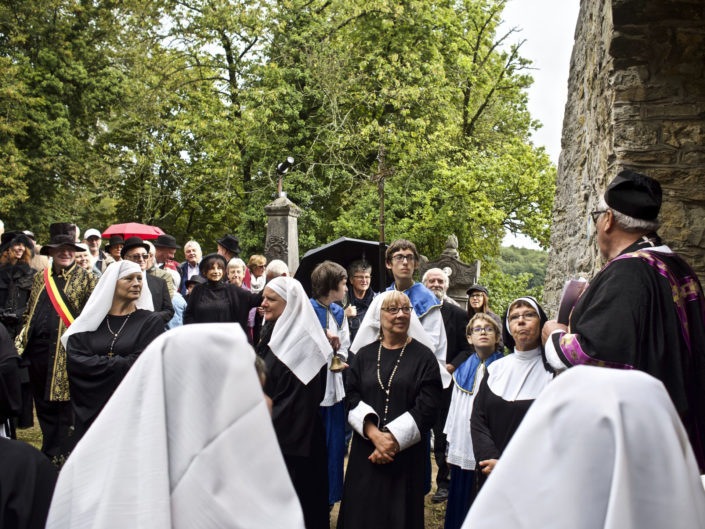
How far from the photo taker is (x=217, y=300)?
19.5 feet

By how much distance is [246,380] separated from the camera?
160cm

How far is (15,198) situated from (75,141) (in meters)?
3.02

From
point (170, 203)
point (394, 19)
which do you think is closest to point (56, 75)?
point (170, 203)

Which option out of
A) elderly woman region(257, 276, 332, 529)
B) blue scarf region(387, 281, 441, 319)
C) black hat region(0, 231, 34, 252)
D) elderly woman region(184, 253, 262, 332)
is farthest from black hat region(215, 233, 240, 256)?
elderly woman region(257, 276, 332, 529)

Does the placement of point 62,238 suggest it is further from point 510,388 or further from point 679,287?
point 679,287

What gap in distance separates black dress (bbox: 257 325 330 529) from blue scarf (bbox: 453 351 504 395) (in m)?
1.18

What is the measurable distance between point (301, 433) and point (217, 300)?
2259mm

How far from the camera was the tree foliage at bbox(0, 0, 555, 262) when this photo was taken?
1769 cm

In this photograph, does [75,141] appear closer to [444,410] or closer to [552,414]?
[444,410]

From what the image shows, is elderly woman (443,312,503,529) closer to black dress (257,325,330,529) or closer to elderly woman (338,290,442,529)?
elderly woman (338,290,442,529)

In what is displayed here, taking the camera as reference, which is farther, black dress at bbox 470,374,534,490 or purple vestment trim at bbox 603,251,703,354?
black dress at bbox 470,374,534,490

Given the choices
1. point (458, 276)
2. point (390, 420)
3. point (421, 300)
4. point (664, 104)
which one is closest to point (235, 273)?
point (421, 300)

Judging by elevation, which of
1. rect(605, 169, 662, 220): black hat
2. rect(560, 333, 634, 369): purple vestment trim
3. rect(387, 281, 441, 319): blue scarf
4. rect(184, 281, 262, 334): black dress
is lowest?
rect(184, 281, 262, 334): black dress

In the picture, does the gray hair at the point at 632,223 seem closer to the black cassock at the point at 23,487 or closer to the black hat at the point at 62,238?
the black cassock at the point at 23,487
